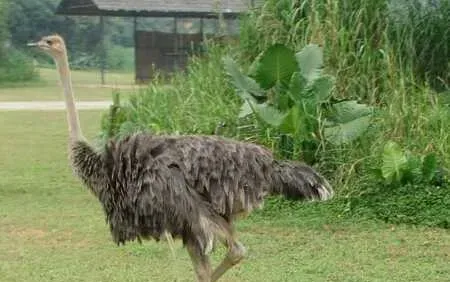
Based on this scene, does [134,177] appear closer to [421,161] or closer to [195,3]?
[421,161]

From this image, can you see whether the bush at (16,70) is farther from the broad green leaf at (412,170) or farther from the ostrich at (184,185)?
the ostrich at (184,185)

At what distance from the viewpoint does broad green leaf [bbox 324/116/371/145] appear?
7770 mm

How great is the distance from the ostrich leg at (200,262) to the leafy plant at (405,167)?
2.62 metres

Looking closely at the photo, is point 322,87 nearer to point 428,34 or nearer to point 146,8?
point 428,34

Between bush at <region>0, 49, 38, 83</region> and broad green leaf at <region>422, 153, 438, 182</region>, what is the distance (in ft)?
73.9

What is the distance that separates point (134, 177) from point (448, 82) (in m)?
5.05

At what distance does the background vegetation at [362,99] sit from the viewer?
7.62m

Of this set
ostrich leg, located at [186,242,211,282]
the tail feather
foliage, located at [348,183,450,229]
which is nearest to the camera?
ostrich leg, located at [186,242,211,282]

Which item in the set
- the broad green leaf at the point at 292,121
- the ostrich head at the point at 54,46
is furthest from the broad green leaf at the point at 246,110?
the ostrich head at the point at 54,46

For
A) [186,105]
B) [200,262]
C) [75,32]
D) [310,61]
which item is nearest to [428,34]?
[310,61]

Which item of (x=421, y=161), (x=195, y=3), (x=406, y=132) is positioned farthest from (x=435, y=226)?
(x=195, y=3)

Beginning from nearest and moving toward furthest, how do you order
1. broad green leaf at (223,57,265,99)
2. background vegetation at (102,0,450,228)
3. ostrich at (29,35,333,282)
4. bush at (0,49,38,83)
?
ostrich at (29,35,333,282), background vegetation at (102,0,450,228), broad green leaf at (223,57,265,99), bush at (0,49,38,83)

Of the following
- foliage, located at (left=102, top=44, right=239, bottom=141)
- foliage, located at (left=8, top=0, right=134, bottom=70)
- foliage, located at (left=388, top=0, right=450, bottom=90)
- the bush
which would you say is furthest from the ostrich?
foliage, located at (left=8, top=0, right=134, bottom=70)

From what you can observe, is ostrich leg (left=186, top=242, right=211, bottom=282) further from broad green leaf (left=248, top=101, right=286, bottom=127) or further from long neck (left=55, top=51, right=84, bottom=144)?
broad green leaf (left=248, top=101, right=286, bottom=127)
